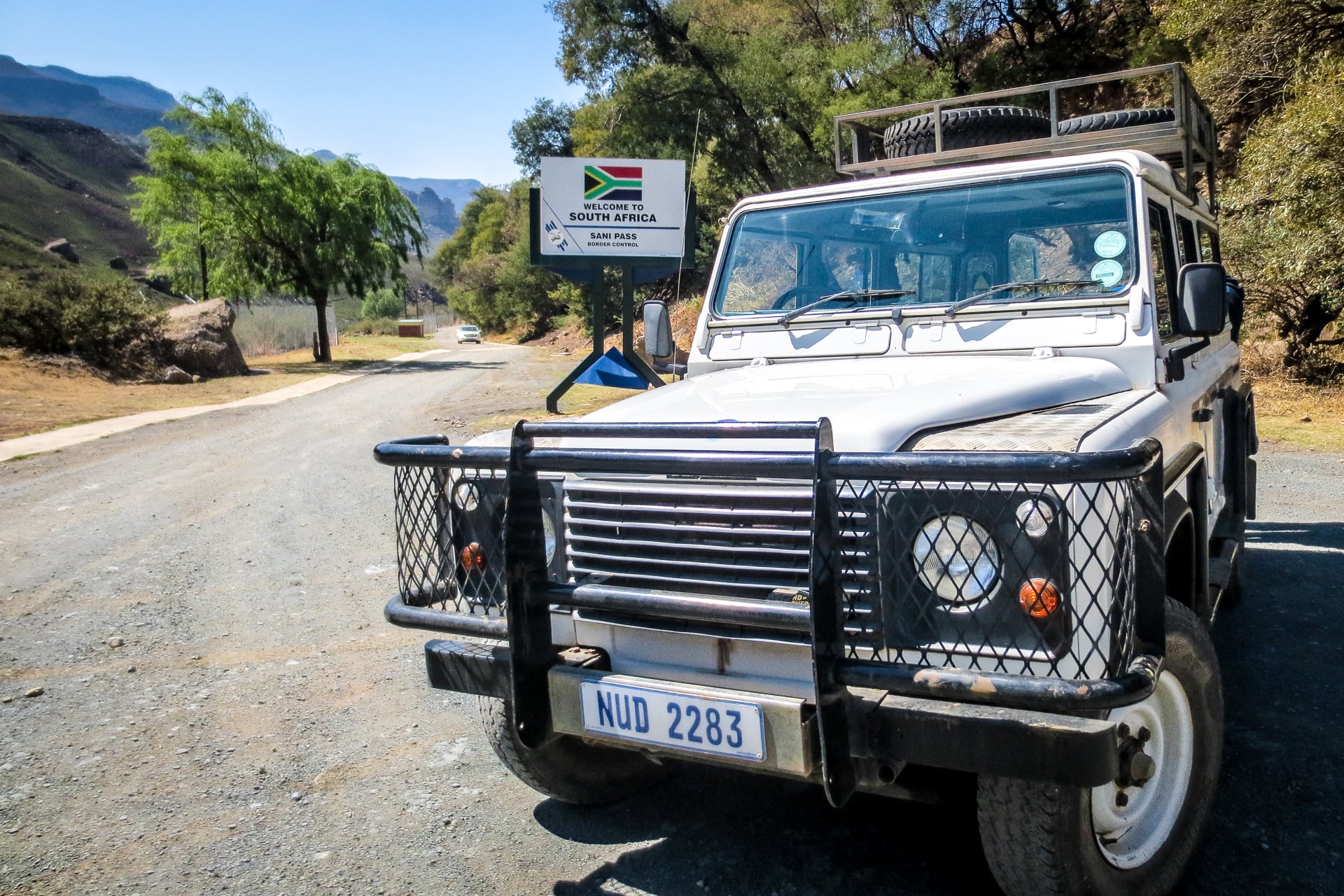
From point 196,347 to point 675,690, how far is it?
27.2 meters

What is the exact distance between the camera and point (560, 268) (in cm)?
1448

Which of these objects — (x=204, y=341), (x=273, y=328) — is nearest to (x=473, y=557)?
(x=204, y=341)

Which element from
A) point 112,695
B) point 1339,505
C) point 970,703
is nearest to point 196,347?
point 112,695

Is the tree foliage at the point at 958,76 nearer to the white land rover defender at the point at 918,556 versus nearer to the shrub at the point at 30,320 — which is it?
the white land rover defender at the point at 918,556

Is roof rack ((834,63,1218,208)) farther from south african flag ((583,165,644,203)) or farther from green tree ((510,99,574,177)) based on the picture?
green tree ((510,99,574,177))

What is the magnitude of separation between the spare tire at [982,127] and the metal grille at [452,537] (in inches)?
141

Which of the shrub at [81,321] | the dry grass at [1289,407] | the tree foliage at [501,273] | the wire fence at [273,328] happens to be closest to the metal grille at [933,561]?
the dry grass at [1289,407]

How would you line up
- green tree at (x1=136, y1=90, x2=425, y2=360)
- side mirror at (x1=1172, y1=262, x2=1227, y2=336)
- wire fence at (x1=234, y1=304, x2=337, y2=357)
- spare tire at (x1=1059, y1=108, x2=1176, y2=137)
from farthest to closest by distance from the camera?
1. wire fence at (x1=234, y1=304, x2=337, y2=357)
2. green tree at (x1=136, y1=90, x2=425, y2=360)
3. spare tire at (x1=1059, y1=108, x2=1176, y2=137)
4. side mirror at (x1=1172, y1=262, x2=1227, y2=336)

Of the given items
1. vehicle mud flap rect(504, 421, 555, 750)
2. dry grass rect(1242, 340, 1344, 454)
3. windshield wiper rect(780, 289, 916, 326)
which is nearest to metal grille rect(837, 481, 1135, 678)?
vehicle mud flap rect(504, 421, 555, 750)

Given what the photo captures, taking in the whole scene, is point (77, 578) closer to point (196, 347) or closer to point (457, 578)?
point (457, 578)

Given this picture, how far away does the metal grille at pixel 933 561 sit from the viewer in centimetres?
223

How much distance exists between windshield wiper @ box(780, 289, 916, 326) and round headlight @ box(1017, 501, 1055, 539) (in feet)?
6.44

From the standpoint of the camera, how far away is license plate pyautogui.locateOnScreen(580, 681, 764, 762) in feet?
7.95

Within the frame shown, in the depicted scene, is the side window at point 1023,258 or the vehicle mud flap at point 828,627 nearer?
the vehicle mud flap at point 828,627
